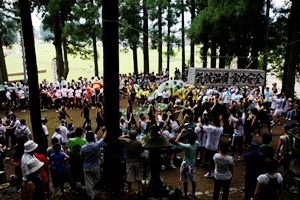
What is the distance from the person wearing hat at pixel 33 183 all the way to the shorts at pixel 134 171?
1.98m

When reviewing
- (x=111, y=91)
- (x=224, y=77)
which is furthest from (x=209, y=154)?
(x=111, y=91)

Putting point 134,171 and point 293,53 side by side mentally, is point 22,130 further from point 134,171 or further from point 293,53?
point 293,53

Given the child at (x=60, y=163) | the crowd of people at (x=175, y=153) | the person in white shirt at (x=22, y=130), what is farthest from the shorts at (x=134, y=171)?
the person in white shirt at (x=22, y=130)

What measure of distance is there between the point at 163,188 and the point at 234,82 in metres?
Result: 5.95

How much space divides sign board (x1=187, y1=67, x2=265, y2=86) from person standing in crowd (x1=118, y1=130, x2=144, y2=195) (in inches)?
182

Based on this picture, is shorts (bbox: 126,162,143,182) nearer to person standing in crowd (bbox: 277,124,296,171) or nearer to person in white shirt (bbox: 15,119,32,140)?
person standing in crowd (bbox: 277,124,296,171)

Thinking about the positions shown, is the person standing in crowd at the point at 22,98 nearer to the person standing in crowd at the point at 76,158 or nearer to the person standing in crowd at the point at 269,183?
the person standing in crowd at the point at 76,158

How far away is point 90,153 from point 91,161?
0.22 m

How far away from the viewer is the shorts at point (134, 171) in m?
6.27

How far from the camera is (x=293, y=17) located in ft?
55.0

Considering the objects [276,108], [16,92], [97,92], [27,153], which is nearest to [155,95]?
[97,92]

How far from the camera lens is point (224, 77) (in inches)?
412

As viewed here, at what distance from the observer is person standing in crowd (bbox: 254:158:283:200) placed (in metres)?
4.94

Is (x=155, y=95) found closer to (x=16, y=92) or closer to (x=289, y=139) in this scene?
(x=16, y=92)
